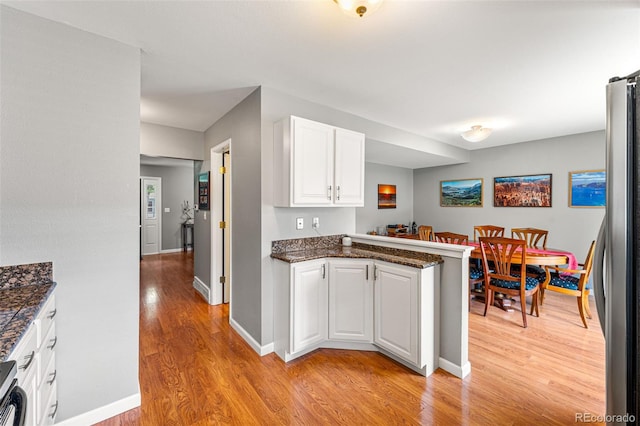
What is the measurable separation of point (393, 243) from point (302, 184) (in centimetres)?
104

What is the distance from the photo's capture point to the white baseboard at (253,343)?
2.51m

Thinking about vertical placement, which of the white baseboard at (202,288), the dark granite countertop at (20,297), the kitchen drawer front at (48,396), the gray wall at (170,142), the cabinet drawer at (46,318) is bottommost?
the white baseboard at (202,288)

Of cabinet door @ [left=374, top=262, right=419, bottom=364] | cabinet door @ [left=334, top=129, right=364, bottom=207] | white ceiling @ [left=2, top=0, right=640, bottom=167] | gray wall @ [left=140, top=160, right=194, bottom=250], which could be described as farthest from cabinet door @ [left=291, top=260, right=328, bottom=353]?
gray wall @ [left=140, top=160, right=194, bottom=250]

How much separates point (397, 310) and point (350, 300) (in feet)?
1.43

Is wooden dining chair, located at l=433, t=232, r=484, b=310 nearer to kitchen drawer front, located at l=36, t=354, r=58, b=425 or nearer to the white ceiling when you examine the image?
the white ceiling

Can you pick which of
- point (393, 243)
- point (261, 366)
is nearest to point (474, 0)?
point (393, 243)

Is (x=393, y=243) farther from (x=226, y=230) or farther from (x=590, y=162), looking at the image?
(x=590, y=162)

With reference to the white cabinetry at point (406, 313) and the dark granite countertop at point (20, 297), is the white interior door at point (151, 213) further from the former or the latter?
the white cabinetry at point (406, 313)

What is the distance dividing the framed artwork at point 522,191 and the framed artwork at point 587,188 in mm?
301

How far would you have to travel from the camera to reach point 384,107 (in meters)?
3.13

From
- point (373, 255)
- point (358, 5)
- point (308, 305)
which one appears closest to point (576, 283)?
point (373, 255)

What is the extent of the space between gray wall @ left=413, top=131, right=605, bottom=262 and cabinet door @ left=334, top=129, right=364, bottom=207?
3720mm

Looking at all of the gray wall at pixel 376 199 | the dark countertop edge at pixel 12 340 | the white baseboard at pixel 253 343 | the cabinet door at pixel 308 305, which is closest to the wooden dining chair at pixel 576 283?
the cabinet door at pixel 308 305

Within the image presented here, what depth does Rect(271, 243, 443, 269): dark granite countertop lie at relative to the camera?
2.23 m
